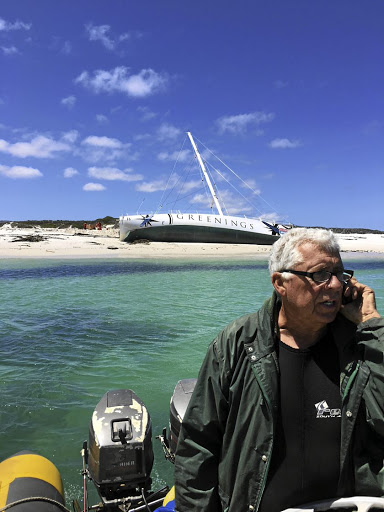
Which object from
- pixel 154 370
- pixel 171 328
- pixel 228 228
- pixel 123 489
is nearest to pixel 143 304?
pixel 171 328

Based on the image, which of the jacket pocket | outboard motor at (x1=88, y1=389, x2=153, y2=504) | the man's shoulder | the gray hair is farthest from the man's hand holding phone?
outboard motor at (x1=88, y1=389, x2=153, y2=504)

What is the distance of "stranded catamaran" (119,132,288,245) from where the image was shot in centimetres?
4103

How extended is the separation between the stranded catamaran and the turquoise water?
21057 mm

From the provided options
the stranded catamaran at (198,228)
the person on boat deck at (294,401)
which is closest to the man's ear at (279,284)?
the person on boat deck at (294,401)

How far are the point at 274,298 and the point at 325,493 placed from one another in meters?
0.80

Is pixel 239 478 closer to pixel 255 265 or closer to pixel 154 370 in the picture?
pixel 154 370

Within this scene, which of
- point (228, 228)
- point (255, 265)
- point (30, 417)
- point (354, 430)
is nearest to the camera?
point (354, 430)

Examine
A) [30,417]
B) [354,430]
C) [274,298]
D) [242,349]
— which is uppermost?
[274,298]

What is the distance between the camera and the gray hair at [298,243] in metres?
1.79

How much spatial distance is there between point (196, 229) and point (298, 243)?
40.4 metres

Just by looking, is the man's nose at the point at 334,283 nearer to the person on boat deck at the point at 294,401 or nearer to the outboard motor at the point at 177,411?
the person on boat deck at the point at 294,401

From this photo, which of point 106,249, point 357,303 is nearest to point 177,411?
point 357,303

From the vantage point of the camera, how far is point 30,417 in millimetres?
5266

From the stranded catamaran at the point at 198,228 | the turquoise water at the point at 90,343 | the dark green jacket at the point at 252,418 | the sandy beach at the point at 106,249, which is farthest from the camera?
the stranded catamaran at the point at 198,228
